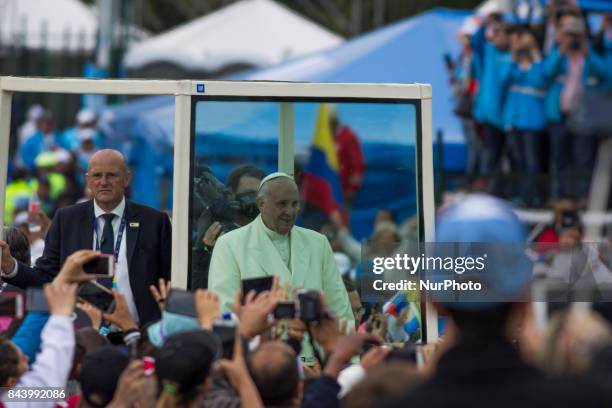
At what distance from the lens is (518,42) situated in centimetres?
1554

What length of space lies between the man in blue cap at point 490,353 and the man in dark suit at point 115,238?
11.8ft

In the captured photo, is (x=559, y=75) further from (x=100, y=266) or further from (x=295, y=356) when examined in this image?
(x=295, y=356)

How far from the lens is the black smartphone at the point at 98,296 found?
21.0 ft

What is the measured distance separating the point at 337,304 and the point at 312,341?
1.38 meters

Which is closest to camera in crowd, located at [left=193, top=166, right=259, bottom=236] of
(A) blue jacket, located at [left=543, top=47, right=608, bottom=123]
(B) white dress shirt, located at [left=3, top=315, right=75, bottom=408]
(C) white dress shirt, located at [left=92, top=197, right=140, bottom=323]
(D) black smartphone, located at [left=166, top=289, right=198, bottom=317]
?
(C) white dress shirt, located at [left=92, top=197, right=140, bottom=323]

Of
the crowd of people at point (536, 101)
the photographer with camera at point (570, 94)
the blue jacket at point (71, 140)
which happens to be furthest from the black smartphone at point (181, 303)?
the blue jacket at point (71, 140)

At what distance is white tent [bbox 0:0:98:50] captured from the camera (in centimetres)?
2861

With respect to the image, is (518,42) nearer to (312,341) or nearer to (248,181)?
(248,181)

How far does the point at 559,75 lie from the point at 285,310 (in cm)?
1003

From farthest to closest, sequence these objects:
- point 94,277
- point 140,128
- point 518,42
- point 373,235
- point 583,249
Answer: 1. point 140,128
2. point 518,42
3. point 373,235
4. point 583,249
5. point 94,277

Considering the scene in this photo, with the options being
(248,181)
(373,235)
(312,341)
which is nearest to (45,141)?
(373,235)

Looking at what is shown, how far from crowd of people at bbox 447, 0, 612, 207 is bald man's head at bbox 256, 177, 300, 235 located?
7.44 m

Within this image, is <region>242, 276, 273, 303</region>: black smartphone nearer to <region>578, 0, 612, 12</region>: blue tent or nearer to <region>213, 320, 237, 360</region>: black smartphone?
<region>213, 320, 237, 360</region>: black smartphone

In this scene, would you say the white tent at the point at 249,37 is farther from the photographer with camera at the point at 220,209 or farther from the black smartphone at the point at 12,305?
the black smartphone at the point at 12,305
